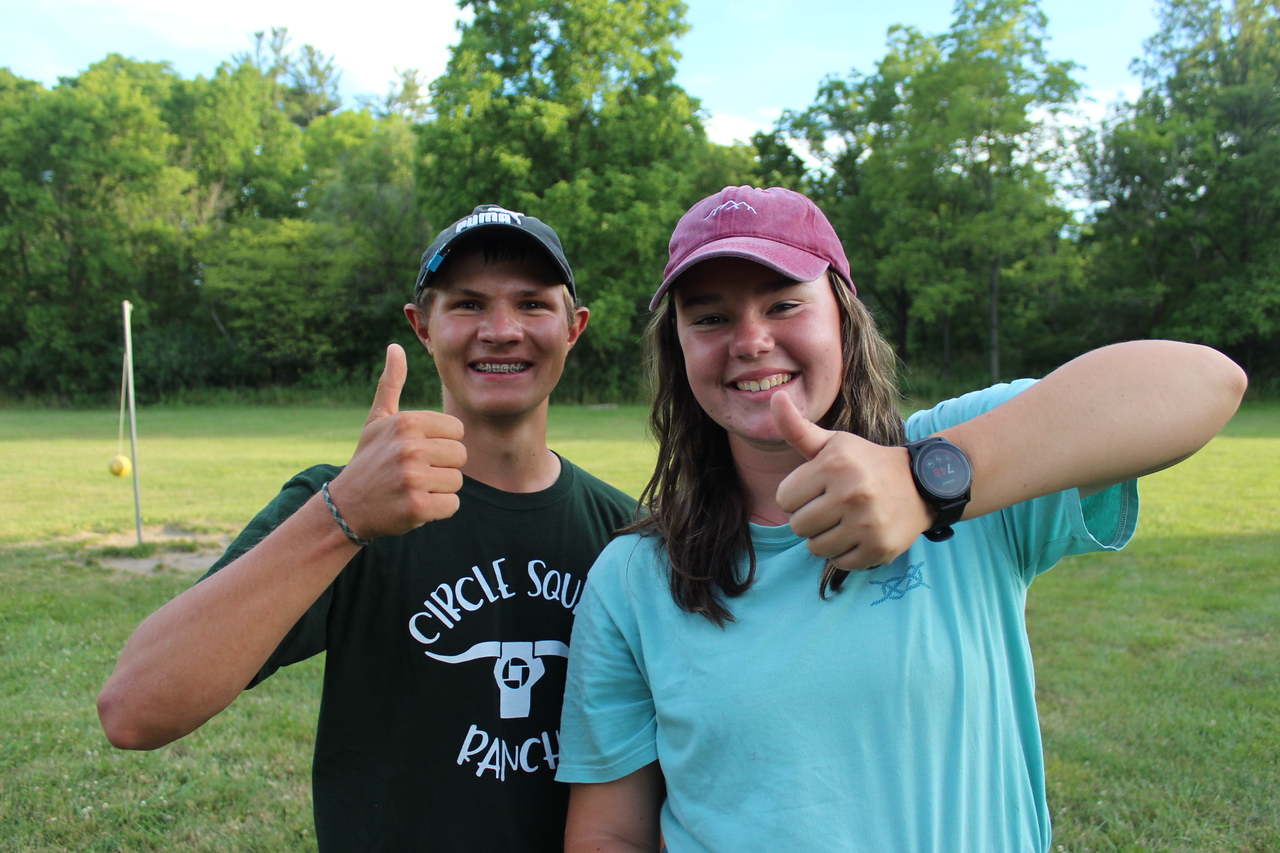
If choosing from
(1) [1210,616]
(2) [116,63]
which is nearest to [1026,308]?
(1) [1210,616]

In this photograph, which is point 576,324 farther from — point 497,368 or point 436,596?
point 436,596

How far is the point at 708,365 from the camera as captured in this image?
186 cm

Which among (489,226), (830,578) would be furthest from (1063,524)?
(489,226)

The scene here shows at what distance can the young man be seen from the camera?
5.27ft

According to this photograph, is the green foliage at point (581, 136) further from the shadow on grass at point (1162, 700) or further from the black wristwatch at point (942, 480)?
the black wristwatch at point (942, 480)

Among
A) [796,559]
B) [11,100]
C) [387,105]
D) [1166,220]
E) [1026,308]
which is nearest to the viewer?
[796,559]

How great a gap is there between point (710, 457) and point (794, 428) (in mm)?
585

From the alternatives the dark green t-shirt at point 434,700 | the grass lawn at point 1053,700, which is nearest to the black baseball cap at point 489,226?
the dark green t-shirt at point 434,700

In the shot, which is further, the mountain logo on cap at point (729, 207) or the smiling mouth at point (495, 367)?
the smiling mouth at point (495, 367)

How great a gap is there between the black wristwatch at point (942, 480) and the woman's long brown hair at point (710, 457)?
271mm

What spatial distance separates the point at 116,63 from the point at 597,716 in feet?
226

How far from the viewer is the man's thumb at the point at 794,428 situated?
1.50 m

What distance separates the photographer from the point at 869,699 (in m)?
1.54

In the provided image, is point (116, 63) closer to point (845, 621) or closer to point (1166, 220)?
point (1166, 220)
